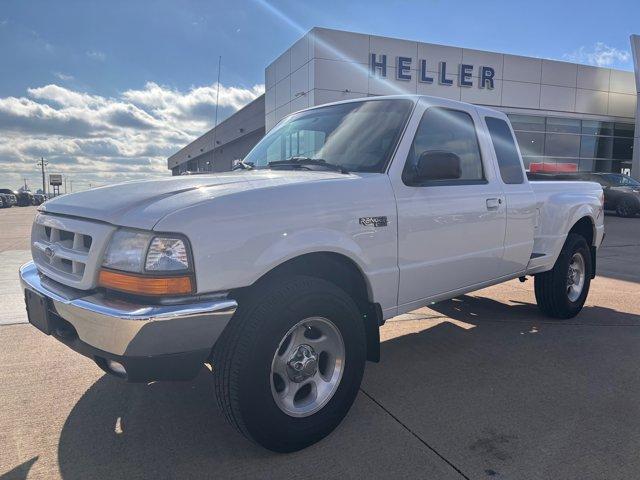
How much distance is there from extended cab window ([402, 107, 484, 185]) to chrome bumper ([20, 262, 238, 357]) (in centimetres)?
158

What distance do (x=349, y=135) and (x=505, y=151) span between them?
167 cm

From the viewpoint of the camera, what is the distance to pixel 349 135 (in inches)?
137

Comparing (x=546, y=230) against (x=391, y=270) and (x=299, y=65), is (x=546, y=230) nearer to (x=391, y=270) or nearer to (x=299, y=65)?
(x=391, y=270)

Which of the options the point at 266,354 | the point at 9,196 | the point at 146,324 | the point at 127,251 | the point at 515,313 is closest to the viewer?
the point at 146,324

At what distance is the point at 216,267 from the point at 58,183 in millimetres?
85199

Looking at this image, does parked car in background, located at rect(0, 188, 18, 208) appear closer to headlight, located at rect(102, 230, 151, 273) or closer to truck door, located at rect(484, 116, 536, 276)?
truck door, located at rect(484, 116, 536, 276)

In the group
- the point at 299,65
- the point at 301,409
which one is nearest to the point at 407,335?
the point at 301,409

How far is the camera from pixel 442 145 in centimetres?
373

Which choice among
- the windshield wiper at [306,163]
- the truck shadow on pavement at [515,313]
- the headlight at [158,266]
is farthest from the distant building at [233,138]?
the headlight at [158,266]

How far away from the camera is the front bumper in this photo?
218 cm

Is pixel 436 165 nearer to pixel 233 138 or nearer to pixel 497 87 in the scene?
pixel 497 87

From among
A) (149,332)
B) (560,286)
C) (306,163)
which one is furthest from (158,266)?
(560,286)

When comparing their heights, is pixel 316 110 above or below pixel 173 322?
above

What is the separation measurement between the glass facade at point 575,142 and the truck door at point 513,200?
2141 centimetres
